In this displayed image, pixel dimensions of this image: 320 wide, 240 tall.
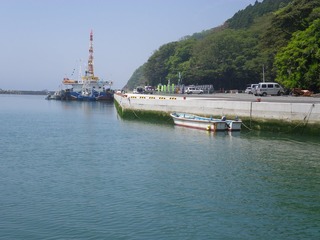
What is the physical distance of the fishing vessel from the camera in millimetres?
114981

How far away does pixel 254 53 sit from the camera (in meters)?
82.4

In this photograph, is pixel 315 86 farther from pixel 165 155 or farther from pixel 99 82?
pixel 99 82

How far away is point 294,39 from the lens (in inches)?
1998

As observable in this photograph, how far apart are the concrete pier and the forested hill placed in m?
9.11

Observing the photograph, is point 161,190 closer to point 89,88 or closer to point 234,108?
point 234,108

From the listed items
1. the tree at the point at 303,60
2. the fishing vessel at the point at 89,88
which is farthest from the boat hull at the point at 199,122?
the fishing vessel at the point at 89,88

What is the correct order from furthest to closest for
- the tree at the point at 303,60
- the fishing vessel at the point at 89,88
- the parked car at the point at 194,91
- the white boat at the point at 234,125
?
the fishing vessel at the point at 89,88, the parked car at the point at 194,91, the tree at the point at 303,60, the white boat at the point at 234,125

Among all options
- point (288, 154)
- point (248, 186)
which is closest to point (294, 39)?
point (288, 154)

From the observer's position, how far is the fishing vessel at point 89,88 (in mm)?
114981

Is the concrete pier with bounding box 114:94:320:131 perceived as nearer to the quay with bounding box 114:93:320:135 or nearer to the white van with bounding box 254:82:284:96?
the quay with bounding box 114:93:320:135

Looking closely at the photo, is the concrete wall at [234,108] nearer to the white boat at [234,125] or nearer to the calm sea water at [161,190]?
the white boat at [234,125]

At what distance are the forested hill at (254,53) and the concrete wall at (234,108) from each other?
1316 cm

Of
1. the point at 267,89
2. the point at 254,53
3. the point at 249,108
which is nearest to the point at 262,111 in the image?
the point at 249,108

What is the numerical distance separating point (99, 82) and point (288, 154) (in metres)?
97.0
